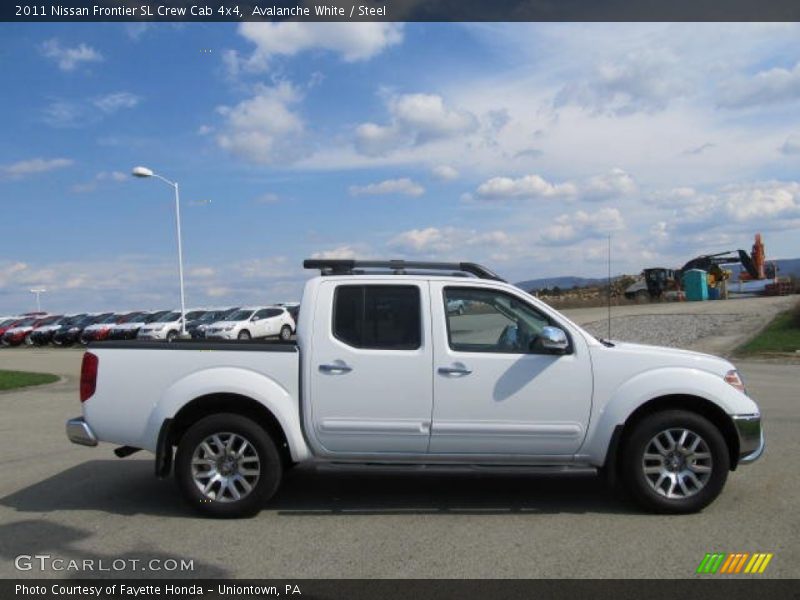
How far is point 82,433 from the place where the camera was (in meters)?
6.16

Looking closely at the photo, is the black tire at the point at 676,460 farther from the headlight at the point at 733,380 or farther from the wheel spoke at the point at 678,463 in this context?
the headlight at the point at 733,380

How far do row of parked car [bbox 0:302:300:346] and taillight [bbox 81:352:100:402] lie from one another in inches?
1034

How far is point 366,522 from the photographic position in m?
5.87

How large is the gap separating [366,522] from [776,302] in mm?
37981

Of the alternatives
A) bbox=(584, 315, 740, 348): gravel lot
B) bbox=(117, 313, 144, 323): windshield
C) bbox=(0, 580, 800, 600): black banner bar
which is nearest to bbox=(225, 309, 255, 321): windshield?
bbox=(117, 313, 144, 323): windshield

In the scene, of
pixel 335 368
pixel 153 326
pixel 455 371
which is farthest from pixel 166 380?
pixel 153 326

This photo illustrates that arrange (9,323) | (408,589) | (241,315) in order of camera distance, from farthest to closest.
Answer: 1. (9,323)
2. (241,315)
3. (408,589)

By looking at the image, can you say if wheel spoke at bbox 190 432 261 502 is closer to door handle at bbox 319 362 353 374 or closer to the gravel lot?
door handle at bbox 319 362 353 374

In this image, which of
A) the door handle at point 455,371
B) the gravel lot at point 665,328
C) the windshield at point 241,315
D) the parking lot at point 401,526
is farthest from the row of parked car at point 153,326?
the door handle at point 455,371

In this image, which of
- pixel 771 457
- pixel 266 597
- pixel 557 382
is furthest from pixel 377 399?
pixel 771 457

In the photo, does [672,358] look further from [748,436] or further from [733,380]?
[748,436]

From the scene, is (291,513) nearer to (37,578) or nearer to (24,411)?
(37,578)

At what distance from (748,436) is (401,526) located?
108 inches

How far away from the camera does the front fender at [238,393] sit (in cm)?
595
